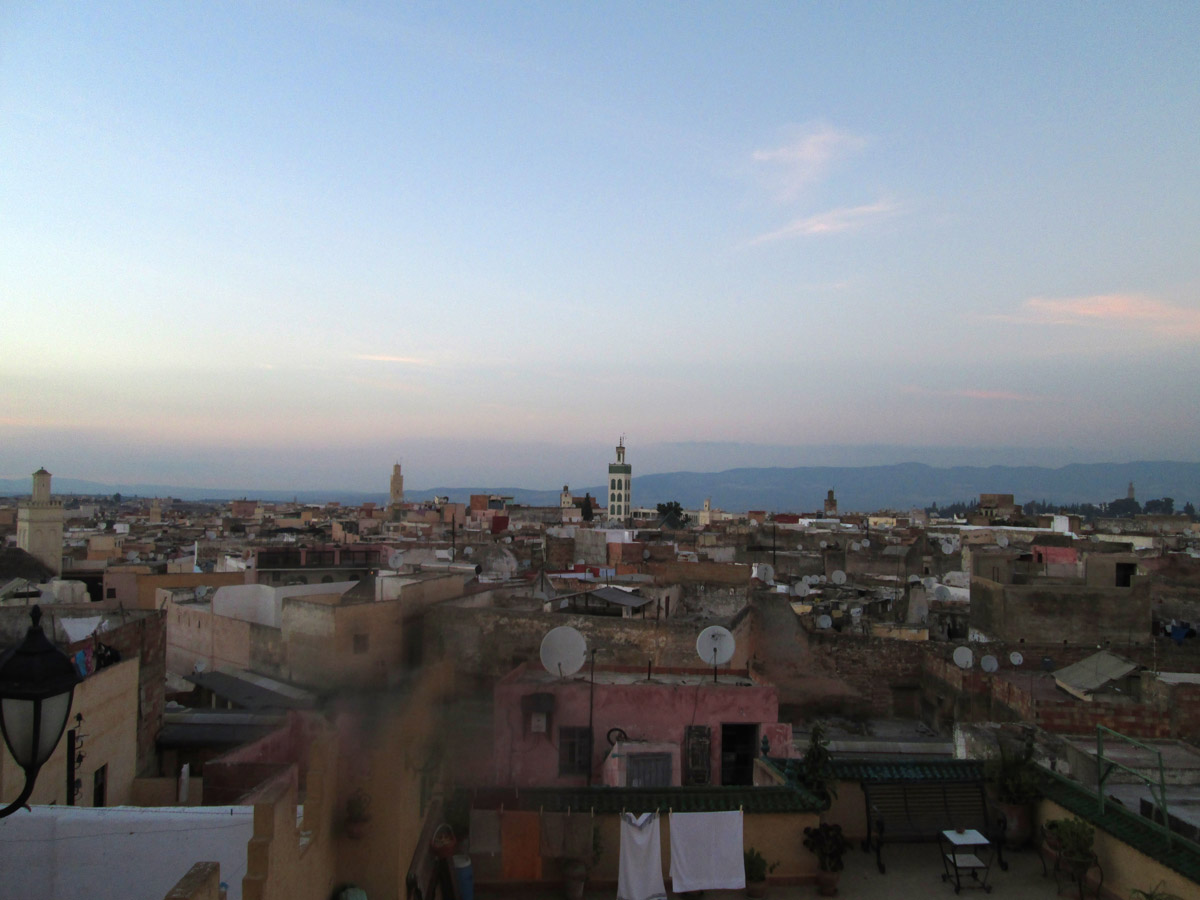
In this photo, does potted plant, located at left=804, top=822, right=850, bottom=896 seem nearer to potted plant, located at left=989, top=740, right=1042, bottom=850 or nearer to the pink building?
potted plant, located at left=989, top=740, right=1042, bottom=850

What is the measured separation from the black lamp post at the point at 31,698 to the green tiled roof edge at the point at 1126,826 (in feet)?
18.4

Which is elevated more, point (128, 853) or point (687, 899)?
point (128, 853)

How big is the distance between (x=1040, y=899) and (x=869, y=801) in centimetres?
119

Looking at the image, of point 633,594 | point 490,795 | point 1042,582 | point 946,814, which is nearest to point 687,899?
point 490,795

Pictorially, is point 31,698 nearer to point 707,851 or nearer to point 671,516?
point 707,851

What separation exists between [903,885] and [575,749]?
3.59 meters

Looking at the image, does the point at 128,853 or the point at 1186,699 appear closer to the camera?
the point at 128,853

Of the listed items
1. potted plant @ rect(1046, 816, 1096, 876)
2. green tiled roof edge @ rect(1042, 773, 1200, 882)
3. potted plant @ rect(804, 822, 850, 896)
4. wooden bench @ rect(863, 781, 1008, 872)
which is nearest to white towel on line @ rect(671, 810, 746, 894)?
potted plant @ rect(804, 822, 850, 896)

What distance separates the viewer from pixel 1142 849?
511cm

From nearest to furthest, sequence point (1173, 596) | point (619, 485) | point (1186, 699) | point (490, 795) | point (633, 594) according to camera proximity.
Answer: point (490, 795) → point (1186, 699) → point (633, 594) → point (1173, 596) → point (619, 485)

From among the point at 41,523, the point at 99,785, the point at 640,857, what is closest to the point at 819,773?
the point at 640,857

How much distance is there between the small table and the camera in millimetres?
5637

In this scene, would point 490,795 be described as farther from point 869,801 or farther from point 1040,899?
point 1040,899

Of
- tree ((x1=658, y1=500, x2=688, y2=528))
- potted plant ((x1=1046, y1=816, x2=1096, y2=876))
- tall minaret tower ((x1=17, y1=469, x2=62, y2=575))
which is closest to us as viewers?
potted plant ((x1=1046, y1=816, x2=1096, y2=876))
